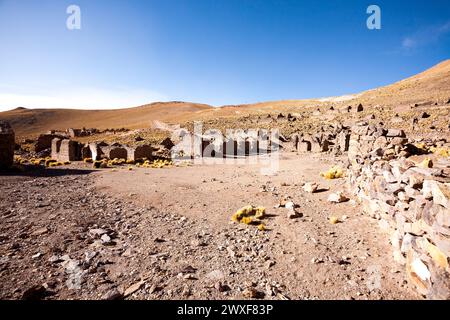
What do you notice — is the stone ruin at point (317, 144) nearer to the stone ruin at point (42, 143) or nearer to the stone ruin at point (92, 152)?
the stone ruin at point (92, 152)

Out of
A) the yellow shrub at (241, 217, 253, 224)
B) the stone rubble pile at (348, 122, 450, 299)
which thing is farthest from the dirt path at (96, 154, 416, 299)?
the stone rubble pile at (348, 122, 450, 299)

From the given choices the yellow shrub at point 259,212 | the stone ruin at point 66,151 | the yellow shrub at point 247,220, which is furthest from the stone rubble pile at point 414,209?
the stone ruin at point 66,151

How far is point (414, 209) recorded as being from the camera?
160 inches

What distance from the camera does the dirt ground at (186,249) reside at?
3.75 meters

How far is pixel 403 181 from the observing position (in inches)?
185

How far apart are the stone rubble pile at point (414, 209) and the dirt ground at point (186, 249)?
11.0 inches

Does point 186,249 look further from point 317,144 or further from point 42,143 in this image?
point 42,143

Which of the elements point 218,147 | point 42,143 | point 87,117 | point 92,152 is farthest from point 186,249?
point 87,117

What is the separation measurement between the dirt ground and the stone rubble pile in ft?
0.92

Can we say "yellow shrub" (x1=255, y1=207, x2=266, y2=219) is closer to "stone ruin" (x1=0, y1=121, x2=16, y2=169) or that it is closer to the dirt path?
the dirt path

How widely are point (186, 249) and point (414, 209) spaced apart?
394cm

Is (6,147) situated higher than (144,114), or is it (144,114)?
(144,114)

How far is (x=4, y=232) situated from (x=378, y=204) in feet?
26.3

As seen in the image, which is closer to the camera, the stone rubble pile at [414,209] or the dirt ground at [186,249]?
the stone rubble pile at [414,209]
